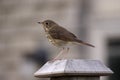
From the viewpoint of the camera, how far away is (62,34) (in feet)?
11.0

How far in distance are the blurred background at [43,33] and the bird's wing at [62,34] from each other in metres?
3.67

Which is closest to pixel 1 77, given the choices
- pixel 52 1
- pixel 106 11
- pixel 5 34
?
pixel 5 34

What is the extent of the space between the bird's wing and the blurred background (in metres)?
3.67

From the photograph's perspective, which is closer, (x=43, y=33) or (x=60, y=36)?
(x=60, y=36)

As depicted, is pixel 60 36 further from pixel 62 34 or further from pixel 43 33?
pixel 43 33

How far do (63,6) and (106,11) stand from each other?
2.08 feet

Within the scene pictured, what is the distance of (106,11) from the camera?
7273mm

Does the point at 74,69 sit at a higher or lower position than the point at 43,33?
higher

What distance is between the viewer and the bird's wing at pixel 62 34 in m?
3.32

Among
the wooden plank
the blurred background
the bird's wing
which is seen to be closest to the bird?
the bird's wing

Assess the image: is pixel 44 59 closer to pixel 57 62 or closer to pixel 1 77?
pixel 1 77

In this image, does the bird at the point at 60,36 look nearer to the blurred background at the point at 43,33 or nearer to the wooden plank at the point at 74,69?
the wooden plank at the point at 74,69

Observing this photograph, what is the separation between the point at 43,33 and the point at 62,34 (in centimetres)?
417

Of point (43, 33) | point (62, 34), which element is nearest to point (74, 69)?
point (62, 34)
